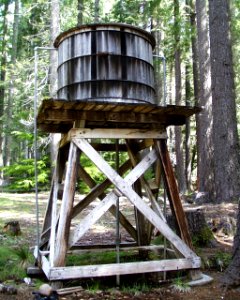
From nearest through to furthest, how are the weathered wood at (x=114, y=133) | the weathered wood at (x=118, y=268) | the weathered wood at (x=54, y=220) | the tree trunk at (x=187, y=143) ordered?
the weathered wood at (x=118, y=268) < the weathered wood at (x=54, y=220) < the weathered wood at (x=114, y=133) < the tree trunk at (x=187, y=143)

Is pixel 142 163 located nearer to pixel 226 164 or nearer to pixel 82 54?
pixel 82 54

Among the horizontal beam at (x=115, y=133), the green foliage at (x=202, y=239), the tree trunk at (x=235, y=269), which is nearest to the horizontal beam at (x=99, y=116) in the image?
the horizontal beam at (x=115, y=133)

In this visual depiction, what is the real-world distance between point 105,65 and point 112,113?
80 centimetres

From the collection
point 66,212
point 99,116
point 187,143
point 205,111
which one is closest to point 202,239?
point 66,212

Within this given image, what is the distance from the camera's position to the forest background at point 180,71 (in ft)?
37.7

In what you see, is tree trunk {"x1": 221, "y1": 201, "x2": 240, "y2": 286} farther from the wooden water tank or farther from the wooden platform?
the wooden water tank


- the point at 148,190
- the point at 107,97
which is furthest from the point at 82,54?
the point at 148,190

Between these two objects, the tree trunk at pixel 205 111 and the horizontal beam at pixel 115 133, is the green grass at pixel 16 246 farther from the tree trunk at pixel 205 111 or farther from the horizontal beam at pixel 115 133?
the tree trunk at pixel 205 111

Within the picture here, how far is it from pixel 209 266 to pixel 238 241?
5.30 feet

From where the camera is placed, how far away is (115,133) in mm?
6387

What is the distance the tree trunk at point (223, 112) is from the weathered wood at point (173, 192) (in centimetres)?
504

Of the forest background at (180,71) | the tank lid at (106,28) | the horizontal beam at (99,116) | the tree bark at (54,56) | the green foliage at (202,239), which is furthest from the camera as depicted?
the tree bark at (54,56)

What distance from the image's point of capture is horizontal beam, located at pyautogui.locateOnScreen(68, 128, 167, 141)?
6.15 metres

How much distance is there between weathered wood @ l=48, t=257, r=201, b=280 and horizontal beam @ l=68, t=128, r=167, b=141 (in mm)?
1936
